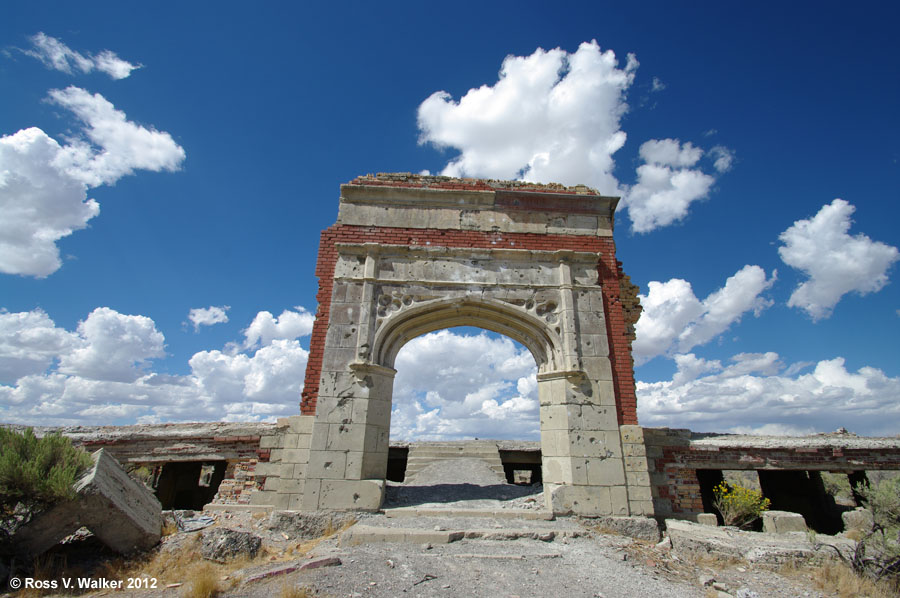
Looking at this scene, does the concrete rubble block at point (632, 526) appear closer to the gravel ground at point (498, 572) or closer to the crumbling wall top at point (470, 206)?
the gravel ground at point (498, 572)

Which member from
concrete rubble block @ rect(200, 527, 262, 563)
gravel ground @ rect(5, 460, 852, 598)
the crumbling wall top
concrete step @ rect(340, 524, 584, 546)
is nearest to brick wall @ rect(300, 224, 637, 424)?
the crumbling wall top

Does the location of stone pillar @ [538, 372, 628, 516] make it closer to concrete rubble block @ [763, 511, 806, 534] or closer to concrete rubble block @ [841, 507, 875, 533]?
concrete rubble block @ [763, 511, 806, 534]

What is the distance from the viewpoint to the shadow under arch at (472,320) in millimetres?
7913

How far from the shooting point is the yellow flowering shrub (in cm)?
723

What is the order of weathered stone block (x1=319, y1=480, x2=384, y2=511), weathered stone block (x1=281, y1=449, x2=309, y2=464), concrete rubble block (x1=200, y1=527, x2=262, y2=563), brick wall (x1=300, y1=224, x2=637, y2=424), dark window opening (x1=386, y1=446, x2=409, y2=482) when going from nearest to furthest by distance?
concrete rubble block (x1=200, y1=527, x2=262, y2=563)
weathered stone block (x1=319, y1=480, x2=384, y2=511)
weathered stone block (x1=281, y1=449, x2=309, y2=464)
brick wall (x1=300, y1=224, x2=637, y2=424)
dark window opening (x1=386, y1=446, x2=409, y2=482)

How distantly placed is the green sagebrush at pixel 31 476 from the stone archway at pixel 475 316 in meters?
2.83

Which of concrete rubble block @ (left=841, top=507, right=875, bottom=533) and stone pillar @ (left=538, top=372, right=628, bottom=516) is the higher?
stone pillar @ (left=538, top=372, right=628, bottom=516)

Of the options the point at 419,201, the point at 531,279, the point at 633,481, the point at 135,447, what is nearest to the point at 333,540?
the point at 135,447

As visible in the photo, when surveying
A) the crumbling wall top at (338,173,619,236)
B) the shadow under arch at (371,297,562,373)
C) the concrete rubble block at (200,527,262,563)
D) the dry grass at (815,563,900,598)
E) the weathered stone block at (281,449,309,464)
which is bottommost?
the dry grass at (815,563,900,598)

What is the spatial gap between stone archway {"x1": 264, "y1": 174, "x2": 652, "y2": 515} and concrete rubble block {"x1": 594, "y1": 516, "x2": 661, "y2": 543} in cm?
15

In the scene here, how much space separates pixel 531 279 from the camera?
8328mm

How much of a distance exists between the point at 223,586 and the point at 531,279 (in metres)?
6.54

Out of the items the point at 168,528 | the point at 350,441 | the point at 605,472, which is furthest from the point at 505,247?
the point at 168,528

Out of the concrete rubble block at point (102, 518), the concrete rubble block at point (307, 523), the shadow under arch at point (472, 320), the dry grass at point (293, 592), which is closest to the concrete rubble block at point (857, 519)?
the shadow under arch at point (472, 320)
